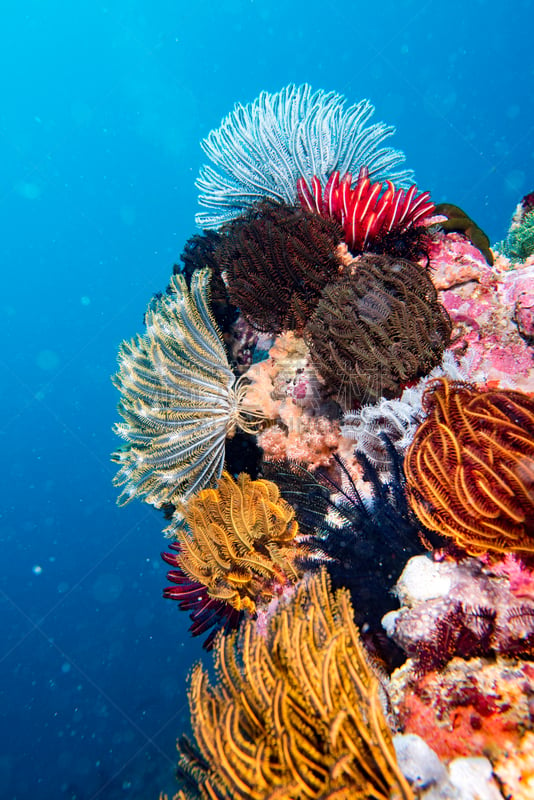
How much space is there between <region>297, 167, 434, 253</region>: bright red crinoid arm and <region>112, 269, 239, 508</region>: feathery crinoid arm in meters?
1.68

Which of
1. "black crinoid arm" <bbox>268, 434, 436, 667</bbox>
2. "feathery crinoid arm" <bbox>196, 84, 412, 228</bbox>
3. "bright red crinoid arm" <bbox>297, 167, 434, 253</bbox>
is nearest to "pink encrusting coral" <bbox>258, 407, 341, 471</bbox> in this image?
"black crinoid arm" <bbox>268, 434, 436, 667</bbox>


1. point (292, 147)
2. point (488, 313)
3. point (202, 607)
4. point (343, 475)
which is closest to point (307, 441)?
point (343, 475)

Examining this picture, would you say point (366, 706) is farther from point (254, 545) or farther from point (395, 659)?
point (254, 545)

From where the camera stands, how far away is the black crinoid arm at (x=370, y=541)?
2799mm

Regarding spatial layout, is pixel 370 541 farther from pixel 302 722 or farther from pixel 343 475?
pixel 302 722

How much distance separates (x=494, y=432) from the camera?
7.49 feet

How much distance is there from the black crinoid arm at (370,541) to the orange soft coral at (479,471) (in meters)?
0.36

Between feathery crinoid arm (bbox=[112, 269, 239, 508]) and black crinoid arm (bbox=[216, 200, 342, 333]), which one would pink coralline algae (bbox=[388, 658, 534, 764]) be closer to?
feathery crinoid arm (bbox=[112, 269, 239, 508])

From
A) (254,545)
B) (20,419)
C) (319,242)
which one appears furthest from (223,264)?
(20,419)

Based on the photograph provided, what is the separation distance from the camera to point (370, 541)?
Answer: 9.84 feet

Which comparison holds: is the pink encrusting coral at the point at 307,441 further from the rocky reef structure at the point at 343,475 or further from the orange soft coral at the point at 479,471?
the orange soft coral at the point at 479,471

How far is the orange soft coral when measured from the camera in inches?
82.6

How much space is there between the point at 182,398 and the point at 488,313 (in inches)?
126

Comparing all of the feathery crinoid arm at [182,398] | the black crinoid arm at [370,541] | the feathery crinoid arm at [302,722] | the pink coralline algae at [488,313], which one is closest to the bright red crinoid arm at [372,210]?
the pink coralline algae at [488,313]
